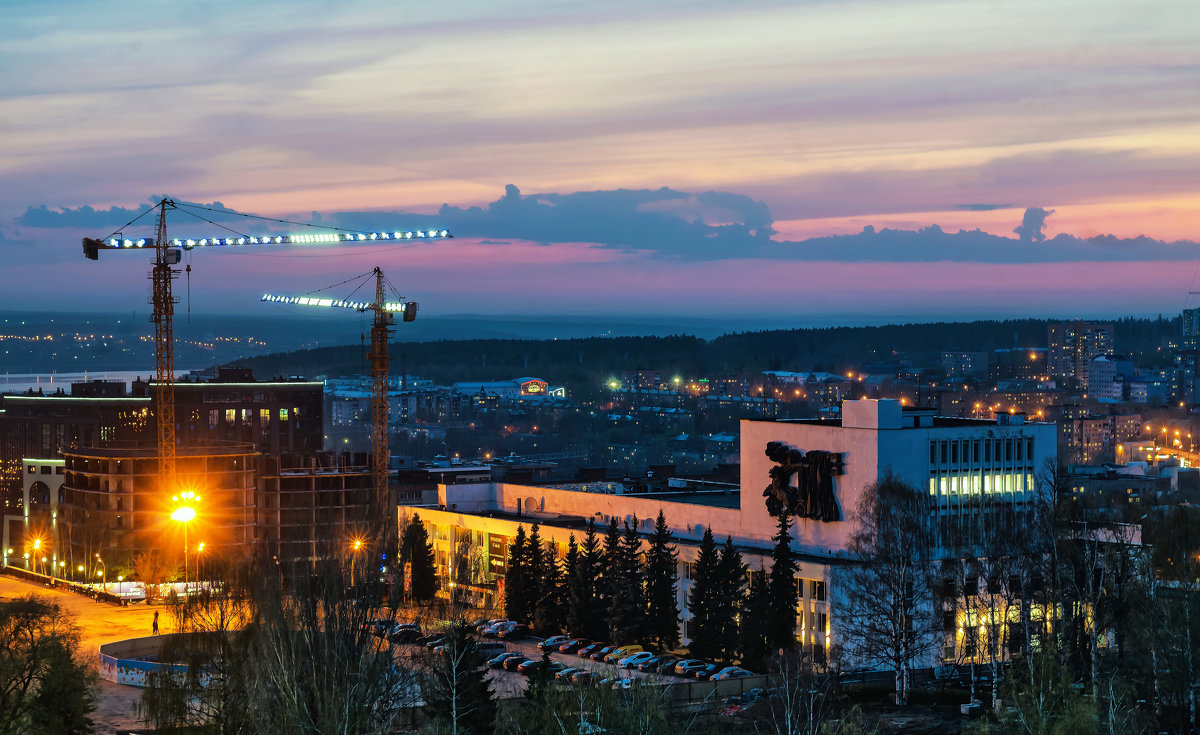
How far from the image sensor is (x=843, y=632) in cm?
7019

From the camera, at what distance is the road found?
61.4m

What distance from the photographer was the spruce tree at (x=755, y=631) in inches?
2682

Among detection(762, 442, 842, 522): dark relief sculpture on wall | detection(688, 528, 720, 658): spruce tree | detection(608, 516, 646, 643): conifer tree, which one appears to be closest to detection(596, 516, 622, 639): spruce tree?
detection(608, 516, 646, 643): conifer tree

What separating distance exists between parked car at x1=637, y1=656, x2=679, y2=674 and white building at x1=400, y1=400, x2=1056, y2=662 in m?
5.49

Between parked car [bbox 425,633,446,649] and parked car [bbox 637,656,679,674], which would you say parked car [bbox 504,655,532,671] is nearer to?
parked car [bbox 425,633,446,649]

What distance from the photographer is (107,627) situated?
82625mm

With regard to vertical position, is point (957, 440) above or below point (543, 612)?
above

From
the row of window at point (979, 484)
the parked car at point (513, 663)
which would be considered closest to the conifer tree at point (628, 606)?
the parked car at point (513, 663)

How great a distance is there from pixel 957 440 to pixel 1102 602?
13842mm

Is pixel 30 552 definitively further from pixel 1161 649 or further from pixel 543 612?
pixel 1161 649

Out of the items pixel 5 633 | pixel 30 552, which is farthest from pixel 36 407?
pixel 5 633

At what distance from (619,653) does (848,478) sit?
13334mm

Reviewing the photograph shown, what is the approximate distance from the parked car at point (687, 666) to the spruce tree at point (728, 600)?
1757mm

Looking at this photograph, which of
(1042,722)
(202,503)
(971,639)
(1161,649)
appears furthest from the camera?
(202,503)
